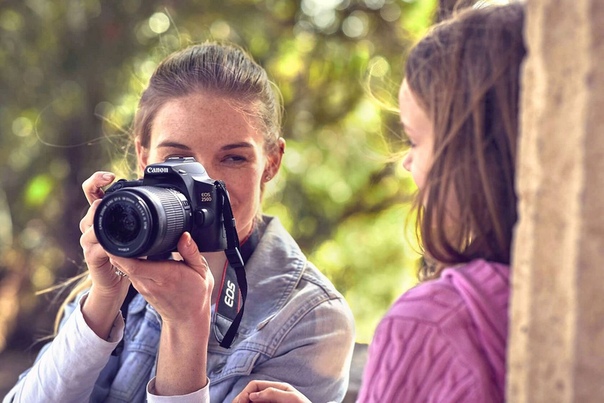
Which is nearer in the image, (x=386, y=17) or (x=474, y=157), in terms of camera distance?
(x=474, y=157)

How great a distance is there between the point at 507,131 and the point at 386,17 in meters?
3.66

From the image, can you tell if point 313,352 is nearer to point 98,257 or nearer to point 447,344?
point 98,257

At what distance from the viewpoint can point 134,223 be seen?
1323 millimetres

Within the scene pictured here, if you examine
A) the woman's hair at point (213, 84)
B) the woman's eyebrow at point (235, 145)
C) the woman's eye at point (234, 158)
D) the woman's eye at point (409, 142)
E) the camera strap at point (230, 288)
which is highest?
the woman's hair at point (213, 84)

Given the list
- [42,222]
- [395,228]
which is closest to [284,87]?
[395,228]

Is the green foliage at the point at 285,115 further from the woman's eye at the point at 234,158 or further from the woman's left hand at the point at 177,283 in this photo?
the woman's left hand at the point at 177,283

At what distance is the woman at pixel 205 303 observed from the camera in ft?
4.75

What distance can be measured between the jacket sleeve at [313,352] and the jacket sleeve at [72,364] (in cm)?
28

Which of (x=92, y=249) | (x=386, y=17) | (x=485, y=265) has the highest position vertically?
(x=386, y=17)

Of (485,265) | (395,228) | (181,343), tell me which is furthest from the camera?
(395,228)

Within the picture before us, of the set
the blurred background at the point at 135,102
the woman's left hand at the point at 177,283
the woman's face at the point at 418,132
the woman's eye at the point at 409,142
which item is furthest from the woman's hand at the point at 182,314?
the blurred background at the point at 135,102

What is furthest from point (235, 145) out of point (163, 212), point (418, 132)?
point (418, 132)

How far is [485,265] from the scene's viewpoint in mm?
935

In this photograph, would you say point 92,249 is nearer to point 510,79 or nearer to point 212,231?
point 212,231
